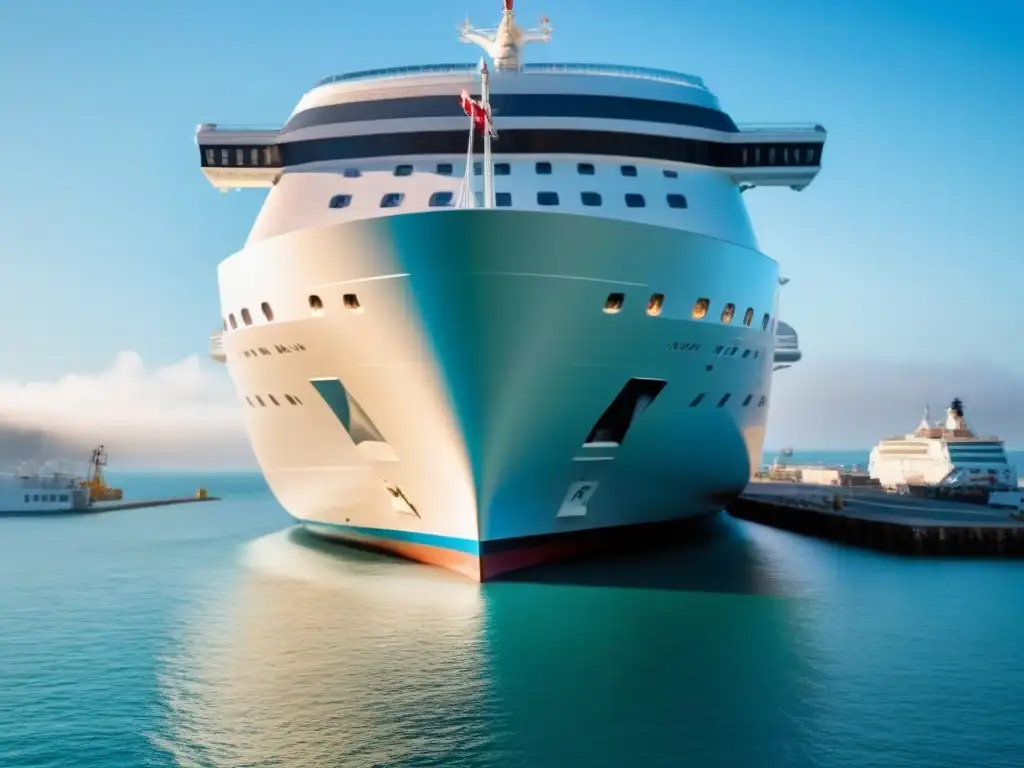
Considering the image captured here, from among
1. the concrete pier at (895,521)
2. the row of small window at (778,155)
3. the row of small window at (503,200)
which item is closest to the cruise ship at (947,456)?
the concrete pier at (895,521)

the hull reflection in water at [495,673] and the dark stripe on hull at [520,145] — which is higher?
the dark stripe on hull at [520,145]

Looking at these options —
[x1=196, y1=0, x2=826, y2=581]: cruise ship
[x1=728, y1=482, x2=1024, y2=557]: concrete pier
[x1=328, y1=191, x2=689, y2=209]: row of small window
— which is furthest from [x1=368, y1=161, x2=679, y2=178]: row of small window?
[x1=728, y1=482, x2=1024, y2=557]: concrete pier

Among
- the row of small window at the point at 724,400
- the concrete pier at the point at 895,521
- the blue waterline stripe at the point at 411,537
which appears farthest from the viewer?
the concrete pier at the point at 895,521

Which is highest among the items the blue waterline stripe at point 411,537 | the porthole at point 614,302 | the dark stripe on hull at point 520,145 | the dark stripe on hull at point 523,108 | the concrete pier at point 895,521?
the dark stripe on hull at point 523,108

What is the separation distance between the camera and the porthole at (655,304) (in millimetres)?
15332

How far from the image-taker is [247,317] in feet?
59.7

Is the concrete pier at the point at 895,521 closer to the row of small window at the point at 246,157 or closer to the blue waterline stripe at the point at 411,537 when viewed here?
the blue waterline stripe at the point at 411,537

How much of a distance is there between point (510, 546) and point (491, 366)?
Result: 12.0ft

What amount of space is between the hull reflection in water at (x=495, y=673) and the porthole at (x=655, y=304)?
16.5 ft

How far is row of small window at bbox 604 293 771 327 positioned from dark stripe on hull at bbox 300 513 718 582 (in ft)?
14.1

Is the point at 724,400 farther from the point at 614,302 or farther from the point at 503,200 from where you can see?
the point at 503,200

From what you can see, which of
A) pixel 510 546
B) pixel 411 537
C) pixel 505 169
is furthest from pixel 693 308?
pixel 411 537

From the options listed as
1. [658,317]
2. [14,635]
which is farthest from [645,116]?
[14,635]

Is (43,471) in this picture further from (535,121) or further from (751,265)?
(751,265)
